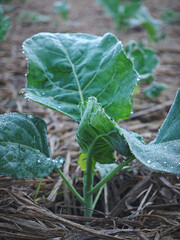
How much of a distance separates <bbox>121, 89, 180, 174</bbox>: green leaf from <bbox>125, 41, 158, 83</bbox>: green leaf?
2.53 ft

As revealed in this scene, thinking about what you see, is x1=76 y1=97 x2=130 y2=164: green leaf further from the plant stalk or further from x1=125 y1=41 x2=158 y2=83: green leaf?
x1=125 y1=41 x2=158 y2=83: green leaf

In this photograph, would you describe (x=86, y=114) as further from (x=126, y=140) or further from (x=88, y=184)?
(x=88, y=184)

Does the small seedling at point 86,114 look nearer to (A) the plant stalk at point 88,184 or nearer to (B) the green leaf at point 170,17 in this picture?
(A) the plant stalk at point 88,184

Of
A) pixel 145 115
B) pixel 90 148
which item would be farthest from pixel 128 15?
pixel 90 148

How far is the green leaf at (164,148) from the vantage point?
0.67m

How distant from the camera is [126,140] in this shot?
0.69 meters

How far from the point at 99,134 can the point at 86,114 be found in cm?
8

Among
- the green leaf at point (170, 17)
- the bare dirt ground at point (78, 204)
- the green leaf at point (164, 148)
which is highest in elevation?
the green leaf at point (170, 17)

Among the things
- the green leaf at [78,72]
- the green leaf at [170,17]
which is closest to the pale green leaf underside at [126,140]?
the green leaf at [78,72]

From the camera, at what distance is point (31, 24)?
11.8 feet

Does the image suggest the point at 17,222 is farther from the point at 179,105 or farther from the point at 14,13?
the point at 14,13

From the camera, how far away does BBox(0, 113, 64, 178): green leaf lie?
2.48 ft

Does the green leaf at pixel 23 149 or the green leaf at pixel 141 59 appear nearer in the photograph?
the green leaf at pixel 23 149

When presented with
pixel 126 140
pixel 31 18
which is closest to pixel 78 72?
pixel 126 140
